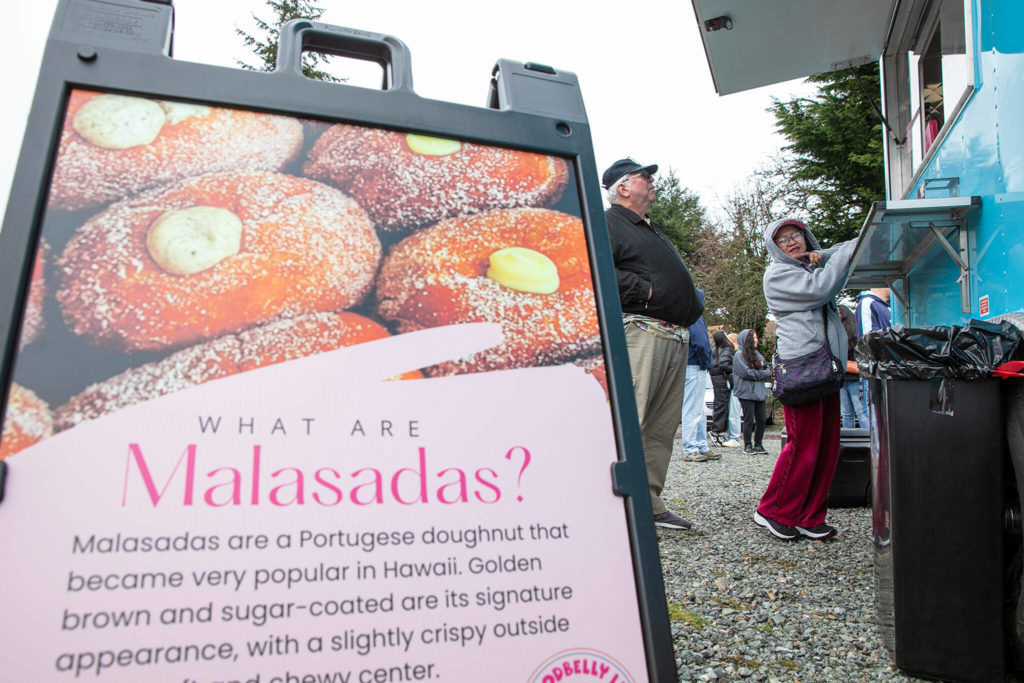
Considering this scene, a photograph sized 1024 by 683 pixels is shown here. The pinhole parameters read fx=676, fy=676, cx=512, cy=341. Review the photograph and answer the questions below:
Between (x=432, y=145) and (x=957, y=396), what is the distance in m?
1.86

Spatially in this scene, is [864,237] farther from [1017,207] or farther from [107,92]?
[107,92]

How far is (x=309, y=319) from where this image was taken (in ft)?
3.65

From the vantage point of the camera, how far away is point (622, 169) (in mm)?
3656

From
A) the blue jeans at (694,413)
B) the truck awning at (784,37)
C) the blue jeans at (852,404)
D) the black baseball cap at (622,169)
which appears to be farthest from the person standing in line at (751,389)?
the black baseball cap at (622,169)

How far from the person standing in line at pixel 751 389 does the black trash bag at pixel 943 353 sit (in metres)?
7.28

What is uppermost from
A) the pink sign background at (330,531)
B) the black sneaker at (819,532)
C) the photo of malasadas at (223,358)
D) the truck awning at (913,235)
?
the truck awning at (913,235)

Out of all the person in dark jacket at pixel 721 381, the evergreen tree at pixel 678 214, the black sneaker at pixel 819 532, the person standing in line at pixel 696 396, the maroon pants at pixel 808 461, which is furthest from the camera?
the evergreen tree at pixel 678 214

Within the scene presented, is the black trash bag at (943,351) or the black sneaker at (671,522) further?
the black sneaker at (671,522)

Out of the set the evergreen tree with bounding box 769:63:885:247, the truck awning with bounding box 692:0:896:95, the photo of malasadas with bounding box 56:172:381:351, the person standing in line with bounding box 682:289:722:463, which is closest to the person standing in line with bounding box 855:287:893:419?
the person standing in line with bounding box 682:289:722:463

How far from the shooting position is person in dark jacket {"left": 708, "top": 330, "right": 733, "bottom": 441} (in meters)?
10.5

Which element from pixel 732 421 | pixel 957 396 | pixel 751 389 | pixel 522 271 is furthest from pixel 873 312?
pixel 522 271

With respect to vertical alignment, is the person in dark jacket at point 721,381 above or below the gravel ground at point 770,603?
above

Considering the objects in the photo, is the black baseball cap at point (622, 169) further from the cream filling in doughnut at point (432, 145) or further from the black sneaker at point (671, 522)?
the cream filling in doughnut at point (432, 145)

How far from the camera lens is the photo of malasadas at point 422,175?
123 centimetres
